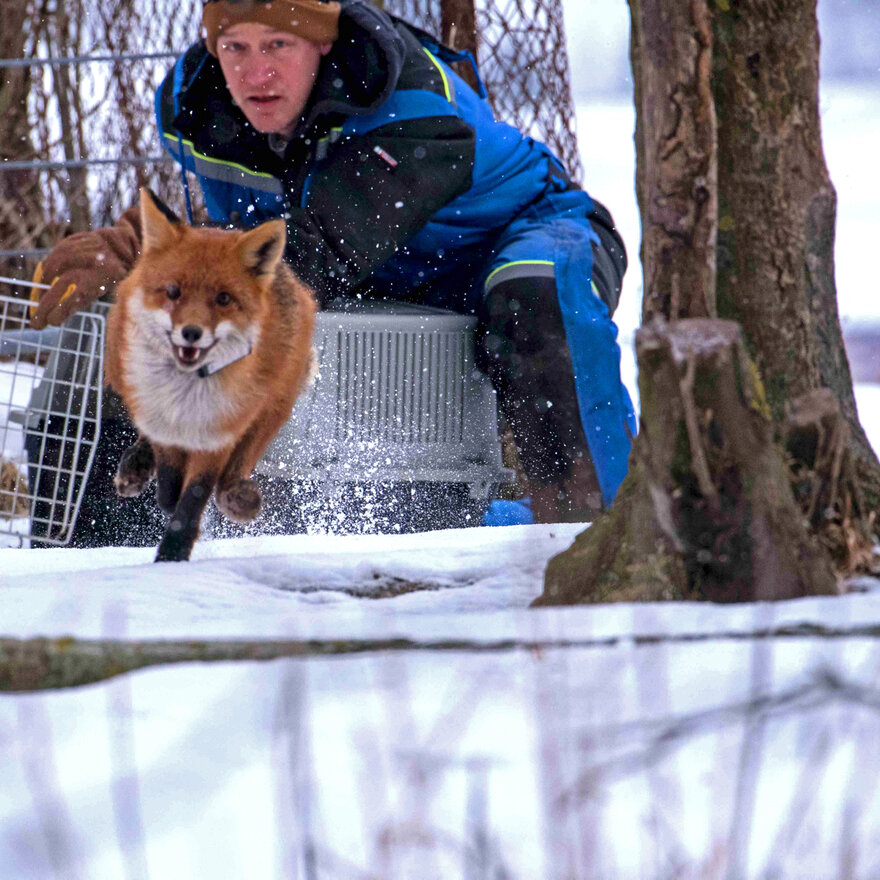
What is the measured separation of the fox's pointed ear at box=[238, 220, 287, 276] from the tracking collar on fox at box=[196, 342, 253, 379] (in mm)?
104

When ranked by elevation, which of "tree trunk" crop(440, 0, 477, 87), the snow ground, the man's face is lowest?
the snow ground

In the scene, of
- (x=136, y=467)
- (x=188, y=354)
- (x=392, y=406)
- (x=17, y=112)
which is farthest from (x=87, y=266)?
(x=17, y=112)

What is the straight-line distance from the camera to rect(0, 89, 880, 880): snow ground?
2.50 ft

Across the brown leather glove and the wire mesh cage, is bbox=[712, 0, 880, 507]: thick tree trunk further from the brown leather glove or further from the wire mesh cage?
the wire mesh cage

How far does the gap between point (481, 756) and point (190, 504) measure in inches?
33.5

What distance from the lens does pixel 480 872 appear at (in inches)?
28.7

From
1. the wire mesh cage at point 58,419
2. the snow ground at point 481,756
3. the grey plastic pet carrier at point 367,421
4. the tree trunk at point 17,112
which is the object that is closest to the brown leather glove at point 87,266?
the grey plastic pet carrier at point 367,421

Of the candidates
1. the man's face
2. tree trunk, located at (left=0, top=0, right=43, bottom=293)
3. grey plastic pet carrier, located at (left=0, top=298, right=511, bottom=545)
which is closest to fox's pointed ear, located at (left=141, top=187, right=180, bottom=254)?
the man's face

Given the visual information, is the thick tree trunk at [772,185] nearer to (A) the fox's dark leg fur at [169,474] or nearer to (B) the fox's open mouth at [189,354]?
(B) the fox's open mouth at [189,354]

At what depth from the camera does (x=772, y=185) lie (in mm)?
1473

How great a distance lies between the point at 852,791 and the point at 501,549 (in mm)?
1018

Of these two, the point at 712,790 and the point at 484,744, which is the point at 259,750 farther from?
the point at 712,790

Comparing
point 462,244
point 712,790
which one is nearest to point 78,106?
point 462,244

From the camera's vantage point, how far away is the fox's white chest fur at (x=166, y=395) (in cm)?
146
